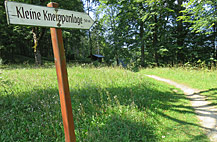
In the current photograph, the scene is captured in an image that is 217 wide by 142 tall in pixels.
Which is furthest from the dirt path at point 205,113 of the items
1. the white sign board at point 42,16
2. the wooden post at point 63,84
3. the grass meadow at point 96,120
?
the white sign board at point 42,16

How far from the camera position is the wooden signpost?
63.6 inches

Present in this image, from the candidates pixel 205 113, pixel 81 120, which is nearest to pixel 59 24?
pixel 81 120

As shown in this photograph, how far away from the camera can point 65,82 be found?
1896mm

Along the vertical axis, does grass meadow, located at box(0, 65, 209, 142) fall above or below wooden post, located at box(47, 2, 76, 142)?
below

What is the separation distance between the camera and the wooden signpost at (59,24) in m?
1.62

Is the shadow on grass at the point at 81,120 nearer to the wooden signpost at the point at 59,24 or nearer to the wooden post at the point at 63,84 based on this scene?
the wooden post at the point at 63,84

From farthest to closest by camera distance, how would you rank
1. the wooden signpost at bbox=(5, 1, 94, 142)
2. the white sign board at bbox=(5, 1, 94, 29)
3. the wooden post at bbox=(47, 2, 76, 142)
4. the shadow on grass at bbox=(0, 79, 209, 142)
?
the shadow on grass at bbox=(0, 79, 209, 142)
the wooden post at bbox=(47, 2, 76, 142)
the wooden signpost at bbox=(5, 1, 94, 142)
the white sign board at bbox=(5, 1, 94, 29)

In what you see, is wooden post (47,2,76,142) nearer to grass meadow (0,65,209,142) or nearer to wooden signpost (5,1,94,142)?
wooden signpost (5,1,94,142)

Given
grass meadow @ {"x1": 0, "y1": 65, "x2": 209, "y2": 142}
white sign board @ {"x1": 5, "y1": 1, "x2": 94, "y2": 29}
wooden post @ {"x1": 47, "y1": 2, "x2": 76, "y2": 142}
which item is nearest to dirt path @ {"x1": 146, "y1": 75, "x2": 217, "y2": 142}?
grass meadow @ {"x1": 0, "y1": 65, "x2": 209, "y2": 142}

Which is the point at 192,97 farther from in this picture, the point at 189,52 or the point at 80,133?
the point at 189,52

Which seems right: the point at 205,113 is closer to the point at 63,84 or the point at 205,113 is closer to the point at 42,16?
the point at 63,84

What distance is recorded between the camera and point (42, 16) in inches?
67.9

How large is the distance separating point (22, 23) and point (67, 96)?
111 cm

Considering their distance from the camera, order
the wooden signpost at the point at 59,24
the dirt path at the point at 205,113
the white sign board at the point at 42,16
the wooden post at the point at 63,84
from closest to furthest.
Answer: the white sign board at the point at 42,16
the wooden signpost at the point at 59,24
the wooden post at the point at 63,84
the dirt path at the point at 205,113
